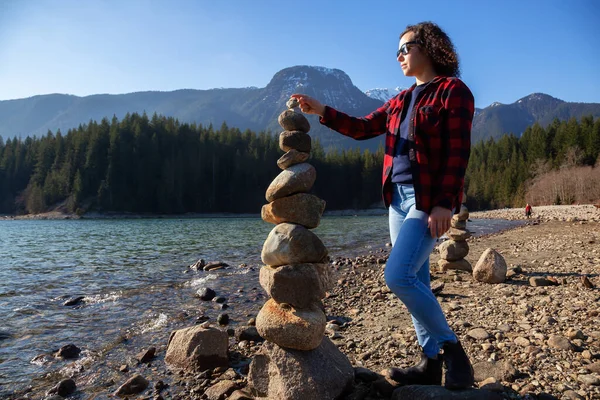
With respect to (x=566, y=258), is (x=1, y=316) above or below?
below

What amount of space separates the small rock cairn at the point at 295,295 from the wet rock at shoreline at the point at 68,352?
417 cm

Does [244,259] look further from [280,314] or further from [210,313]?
[280,314]

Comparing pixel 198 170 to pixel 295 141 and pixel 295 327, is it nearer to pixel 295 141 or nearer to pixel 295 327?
pixel 295 141

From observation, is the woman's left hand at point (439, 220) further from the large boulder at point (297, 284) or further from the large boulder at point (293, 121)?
the large boulder at point (293, 121)

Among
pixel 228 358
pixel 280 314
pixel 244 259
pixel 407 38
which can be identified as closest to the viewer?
Result: pixel 407 38

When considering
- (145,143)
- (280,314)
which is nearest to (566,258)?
(280,314)

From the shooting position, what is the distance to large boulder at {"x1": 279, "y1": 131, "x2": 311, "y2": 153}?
15.0 ft

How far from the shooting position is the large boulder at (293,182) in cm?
445

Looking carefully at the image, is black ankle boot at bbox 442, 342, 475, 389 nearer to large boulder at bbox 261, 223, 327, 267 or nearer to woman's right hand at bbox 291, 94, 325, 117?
large boulder at bbox 261, 223, 327, 267

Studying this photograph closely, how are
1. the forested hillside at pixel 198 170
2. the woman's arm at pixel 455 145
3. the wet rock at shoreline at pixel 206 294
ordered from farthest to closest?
the forested hillside at pixel 198 170 < the wet rock at shoreline at pixel 206 294 < the woman's arm at pixel 455 145

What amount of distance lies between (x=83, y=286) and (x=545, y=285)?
44.6ft

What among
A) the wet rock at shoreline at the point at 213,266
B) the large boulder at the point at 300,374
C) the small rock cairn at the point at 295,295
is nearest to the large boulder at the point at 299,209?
the small rock cairn at the point at 295,295

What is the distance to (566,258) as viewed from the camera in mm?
12352

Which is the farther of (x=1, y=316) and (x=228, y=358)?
(x=1, y=316)
